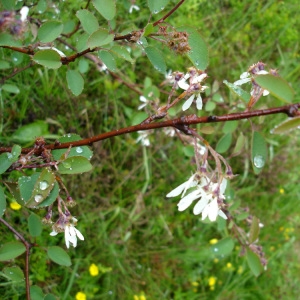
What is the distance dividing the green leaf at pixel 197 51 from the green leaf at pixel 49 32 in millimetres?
329

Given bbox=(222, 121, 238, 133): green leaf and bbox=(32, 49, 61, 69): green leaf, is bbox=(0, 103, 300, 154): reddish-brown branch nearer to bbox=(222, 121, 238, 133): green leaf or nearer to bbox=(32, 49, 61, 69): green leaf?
bbox=(32, 49, 61, 69): green leaf

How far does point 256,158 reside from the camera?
38.0 inches

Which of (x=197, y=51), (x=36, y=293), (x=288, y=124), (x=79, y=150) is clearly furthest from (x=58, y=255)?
(x=288, y=124)

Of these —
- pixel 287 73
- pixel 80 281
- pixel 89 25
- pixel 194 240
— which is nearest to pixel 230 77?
pixel 287 73

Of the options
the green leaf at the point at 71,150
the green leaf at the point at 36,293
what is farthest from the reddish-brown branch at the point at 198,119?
the green leaf at the point at 36,293

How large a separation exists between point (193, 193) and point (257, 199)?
6.00ft

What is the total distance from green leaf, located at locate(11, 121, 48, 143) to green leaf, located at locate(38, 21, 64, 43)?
2.84 feet

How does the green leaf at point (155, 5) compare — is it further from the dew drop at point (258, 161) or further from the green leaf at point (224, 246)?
the green leaf at point (224, 246)

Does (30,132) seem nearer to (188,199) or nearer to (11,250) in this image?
(11,250)

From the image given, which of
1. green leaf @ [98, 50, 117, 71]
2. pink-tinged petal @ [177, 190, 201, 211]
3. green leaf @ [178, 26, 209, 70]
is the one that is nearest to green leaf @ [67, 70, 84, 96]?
green leaf @ [98, 50, 117, 71]

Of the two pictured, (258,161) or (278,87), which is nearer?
(278,87)

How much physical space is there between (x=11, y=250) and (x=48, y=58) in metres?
0.58

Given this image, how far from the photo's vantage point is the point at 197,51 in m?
1.04

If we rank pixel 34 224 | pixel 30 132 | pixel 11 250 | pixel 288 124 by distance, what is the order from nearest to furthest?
pixel 288 124
pixel 11 250
pixel 34 224
pixel 30 132
